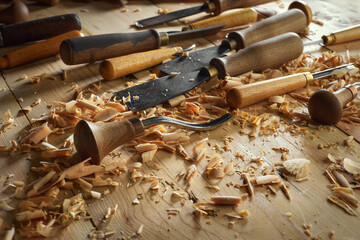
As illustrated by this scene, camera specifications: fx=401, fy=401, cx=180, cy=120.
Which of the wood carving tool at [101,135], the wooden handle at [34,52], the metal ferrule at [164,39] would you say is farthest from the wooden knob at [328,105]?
the wooden handle at [34,52]

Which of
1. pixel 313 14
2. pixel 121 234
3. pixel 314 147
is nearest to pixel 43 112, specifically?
pixel 121 234

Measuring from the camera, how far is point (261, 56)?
60.6 inches

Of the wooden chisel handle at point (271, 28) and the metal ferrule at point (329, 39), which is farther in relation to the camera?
the metal ferrule at point (329, 39)

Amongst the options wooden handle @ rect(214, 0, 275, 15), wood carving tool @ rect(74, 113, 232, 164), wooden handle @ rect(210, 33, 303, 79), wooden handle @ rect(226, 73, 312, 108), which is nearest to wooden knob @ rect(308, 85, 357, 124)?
wooden handle @ rect(226, 73, 312, 108)

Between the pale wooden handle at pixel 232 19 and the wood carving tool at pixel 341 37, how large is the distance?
300 mm

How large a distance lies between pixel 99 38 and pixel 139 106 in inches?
14.6

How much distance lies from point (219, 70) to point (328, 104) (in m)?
0.41

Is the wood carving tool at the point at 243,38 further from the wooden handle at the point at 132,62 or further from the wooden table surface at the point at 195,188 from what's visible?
the wooden table surface at the point at 195,188

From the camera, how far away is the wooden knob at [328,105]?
1292 millimetres

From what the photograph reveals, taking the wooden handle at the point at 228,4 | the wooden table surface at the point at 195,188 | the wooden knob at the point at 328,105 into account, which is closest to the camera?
the wooden table surface at the point at 195,188

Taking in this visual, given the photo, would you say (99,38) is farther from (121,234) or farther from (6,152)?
(121,234)

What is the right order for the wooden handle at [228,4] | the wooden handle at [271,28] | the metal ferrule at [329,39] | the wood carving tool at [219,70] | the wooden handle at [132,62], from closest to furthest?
the wood carving tool at [219,70]
the wooden handle at [132,62]
the wooden handle at [271,28]
the metal ferrule at [329,39]
the wooden handle at [228,4]

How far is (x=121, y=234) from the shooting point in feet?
3.08

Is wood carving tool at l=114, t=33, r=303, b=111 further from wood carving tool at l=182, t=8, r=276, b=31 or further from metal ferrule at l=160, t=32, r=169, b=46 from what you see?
wood carving tool at l=182, t=8, r=276, b=31
